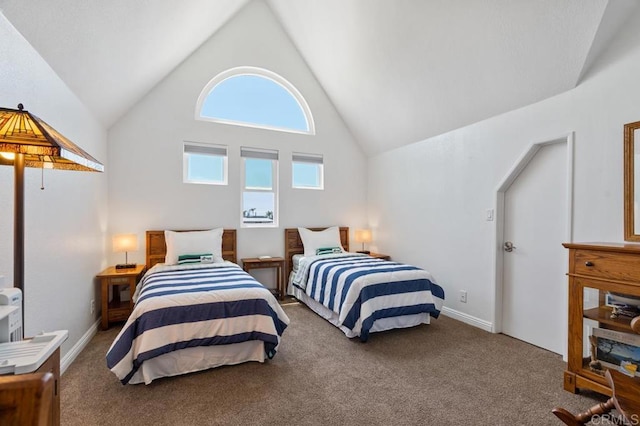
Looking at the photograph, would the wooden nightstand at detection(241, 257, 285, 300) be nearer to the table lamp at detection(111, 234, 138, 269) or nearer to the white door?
the table lamp at detection(111, 234, 138, 269)

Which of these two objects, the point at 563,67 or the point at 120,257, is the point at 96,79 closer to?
the point at 120,257

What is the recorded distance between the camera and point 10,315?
3.86 feet

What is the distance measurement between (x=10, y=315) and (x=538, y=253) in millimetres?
3765

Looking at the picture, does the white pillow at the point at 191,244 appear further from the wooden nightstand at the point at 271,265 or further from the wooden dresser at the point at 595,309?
the wooden dresser at the point at 595,309

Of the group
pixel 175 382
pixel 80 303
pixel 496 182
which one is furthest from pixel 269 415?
pixel 496 182

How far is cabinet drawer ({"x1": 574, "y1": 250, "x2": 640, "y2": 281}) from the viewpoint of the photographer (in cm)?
189

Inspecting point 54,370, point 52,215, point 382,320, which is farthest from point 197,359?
point 382,320

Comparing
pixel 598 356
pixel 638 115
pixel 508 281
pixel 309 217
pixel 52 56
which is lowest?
pixel 598 356

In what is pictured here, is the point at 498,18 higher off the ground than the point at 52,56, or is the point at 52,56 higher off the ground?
the point at 498,18

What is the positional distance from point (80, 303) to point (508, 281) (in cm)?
426

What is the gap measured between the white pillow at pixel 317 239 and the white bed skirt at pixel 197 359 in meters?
2.16

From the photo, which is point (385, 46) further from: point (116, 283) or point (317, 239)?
point (116, 283)

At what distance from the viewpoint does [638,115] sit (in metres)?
2.25

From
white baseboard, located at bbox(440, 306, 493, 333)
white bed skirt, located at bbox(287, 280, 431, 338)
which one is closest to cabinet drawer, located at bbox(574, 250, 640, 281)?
white baseboard, located at bbox(440, 306, 493, 333)
